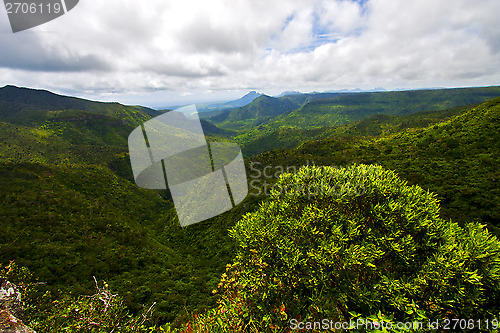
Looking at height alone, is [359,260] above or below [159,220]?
above

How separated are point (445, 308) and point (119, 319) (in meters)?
13.7

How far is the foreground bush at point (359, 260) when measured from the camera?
18.3 ft

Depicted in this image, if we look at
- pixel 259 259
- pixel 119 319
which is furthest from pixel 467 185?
pixel 119 319

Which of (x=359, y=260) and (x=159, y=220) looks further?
(x=159, y=220)

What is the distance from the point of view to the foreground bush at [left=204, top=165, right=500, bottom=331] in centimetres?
558

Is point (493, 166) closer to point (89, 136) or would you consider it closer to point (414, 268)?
point (414, 268)

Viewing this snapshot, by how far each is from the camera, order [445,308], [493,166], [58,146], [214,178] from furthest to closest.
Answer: [58,146] < [214,178] < [493,166] < [445,308]

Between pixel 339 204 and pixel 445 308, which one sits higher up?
pixel 339 204

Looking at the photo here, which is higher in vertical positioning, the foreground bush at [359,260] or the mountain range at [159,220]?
the foreground bush at [359,260]

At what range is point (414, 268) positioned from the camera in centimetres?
671

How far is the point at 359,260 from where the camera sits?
6.33 meters

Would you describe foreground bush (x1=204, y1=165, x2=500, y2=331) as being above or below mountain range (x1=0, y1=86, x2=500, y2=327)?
above

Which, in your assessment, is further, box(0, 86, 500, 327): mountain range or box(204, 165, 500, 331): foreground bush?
box(0, 86, 500, 327): mountain range

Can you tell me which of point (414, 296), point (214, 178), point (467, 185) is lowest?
point (214, 178)
